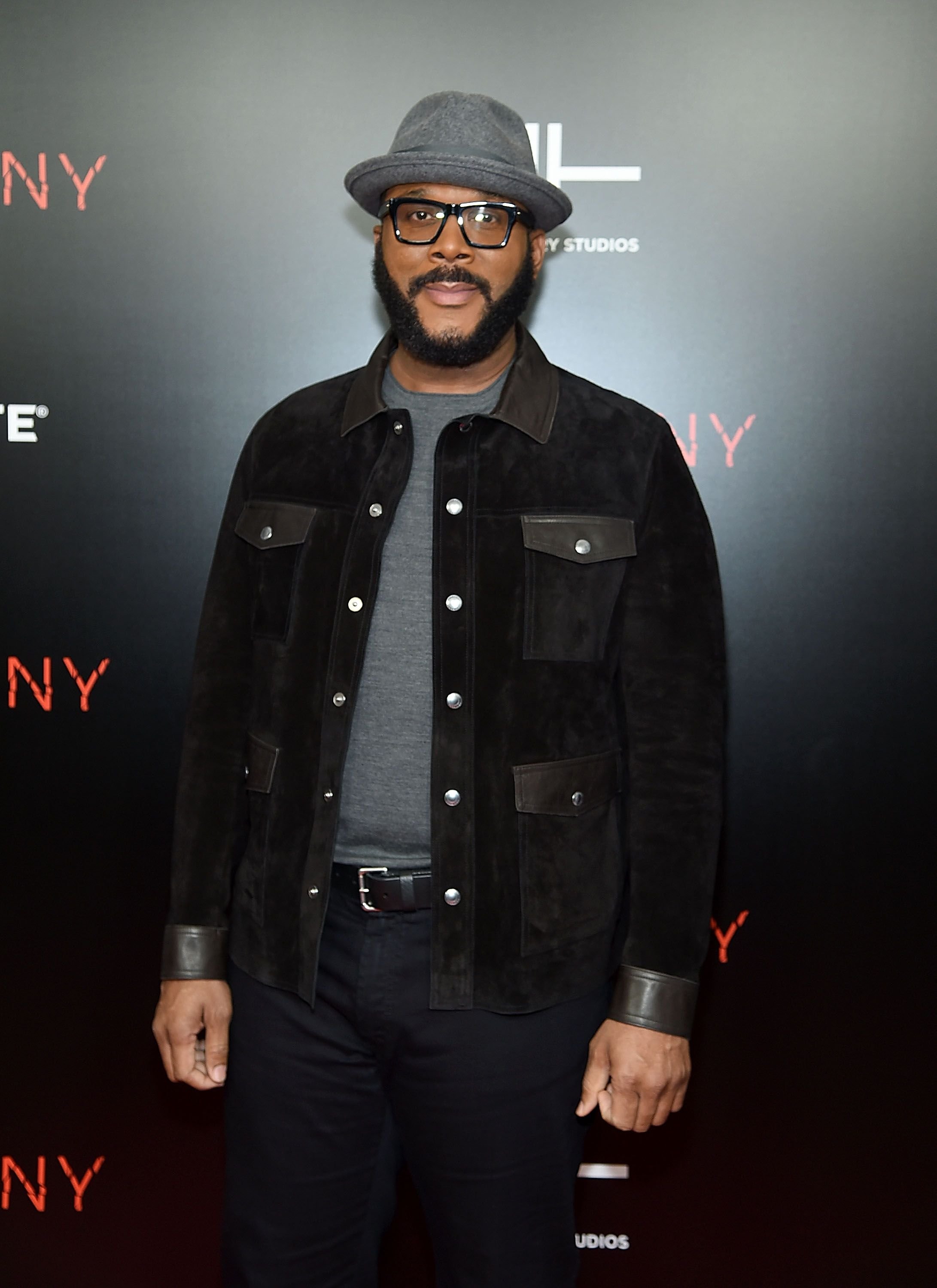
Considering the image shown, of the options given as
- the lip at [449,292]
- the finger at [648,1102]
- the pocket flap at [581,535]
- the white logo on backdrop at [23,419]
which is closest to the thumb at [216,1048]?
the finger at [648,1102]

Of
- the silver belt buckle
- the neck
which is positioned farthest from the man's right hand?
the neck

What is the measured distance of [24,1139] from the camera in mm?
2164

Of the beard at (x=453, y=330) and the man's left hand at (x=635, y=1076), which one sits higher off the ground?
the beard at (x=453, y=330)

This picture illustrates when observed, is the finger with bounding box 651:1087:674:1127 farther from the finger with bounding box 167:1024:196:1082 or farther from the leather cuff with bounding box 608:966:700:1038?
the finger with bounding box 167:1024:196:1082

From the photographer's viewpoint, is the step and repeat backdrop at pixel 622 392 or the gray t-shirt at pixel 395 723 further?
the step and repeat backdrop at pixel 622 392

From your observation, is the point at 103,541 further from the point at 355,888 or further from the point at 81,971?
the point at 355,888

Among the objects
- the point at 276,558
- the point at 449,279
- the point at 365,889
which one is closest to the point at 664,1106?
the point at 365,889

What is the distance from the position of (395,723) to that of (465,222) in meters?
0.68

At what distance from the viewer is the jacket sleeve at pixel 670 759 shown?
142 cm

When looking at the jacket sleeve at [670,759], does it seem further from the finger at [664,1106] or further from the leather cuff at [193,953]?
the leather cuff at [193,953]

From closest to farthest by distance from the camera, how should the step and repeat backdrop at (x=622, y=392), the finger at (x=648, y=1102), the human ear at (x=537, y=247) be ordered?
1. the finger at (x=648, y=1102)
2. the human ear at (x=537, y=247)
3. the step and repeat backdrop at (x=622, y=392)

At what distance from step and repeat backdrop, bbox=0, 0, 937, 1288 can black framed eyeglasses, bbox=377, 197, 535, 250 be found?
19.2 inches

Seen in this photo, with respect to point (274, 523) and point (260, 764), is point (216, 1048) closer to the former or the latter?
point (260, 764)

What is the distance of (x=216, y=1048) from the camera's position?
1534mm
